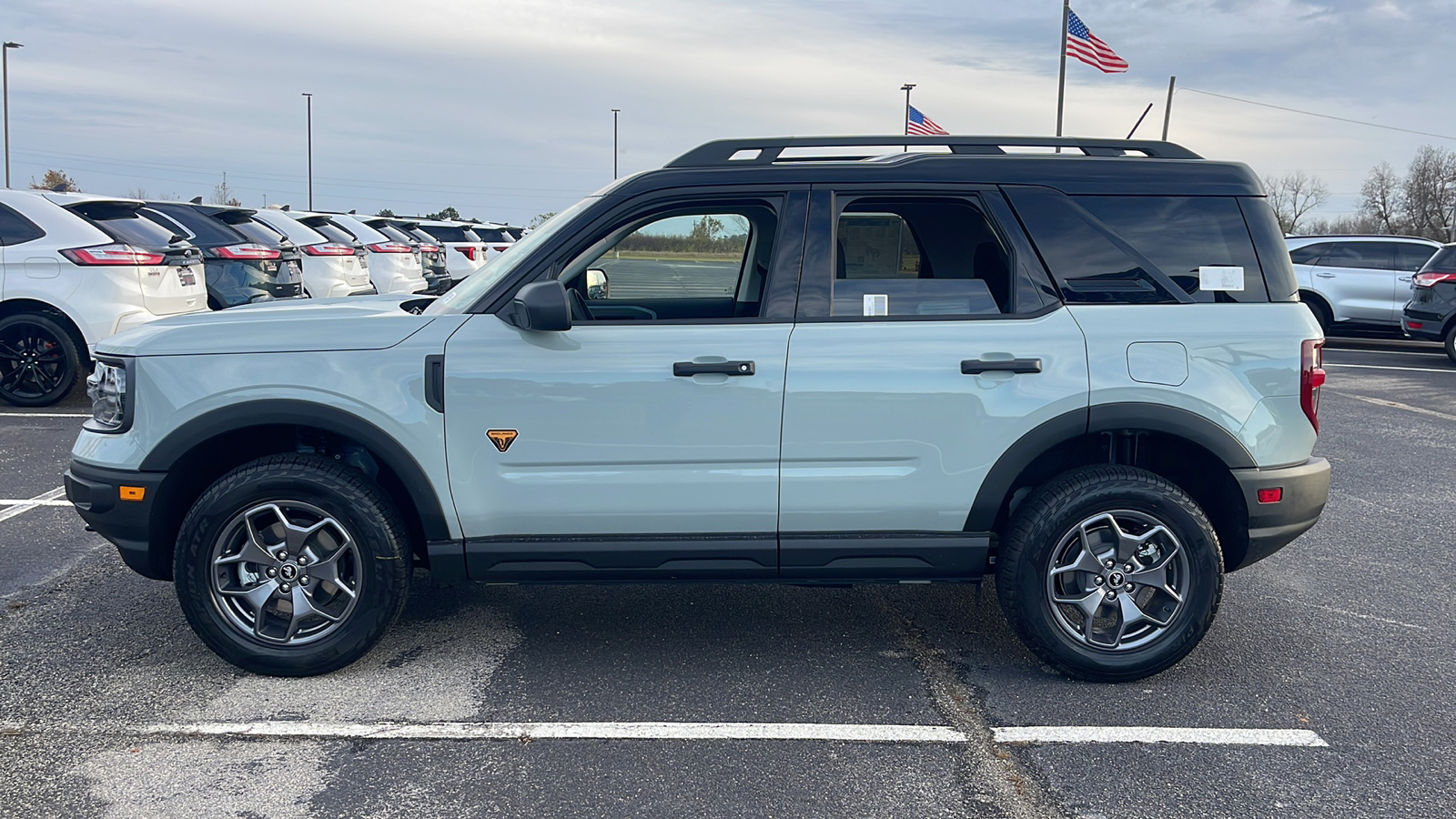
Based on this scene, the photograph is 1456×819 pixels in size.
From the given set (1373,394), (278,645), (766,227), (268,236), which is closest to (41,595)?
(278,645)

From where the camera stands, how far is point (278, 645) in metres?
3.98

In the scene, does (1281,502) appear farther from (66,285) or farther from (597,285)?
(66,285)

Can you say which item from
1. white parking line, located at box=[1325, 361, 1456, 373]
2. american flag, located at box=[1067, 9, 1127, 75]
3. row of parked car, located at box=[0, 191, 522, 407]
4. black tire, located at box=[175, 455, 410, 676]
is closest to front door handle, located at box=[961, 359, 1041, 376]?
black tire, located at box=[175, 455, 410, 676]

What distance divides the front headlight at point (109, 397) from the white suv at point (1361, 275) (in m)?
16.0

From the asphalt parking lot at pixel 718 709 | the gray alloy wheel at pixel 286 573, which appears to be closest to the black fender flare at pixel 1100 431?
the asphalt parking lot at pixel 718 709

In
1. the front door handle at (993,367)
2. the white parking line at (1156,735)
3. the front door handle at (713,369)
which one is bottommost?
the white parking line at (1156,735)

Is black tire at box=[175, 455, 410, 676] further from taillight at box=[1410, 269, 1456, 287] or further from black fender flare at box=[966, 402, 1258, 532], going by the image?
taillight at box=[1410, 269, 1456, 287]

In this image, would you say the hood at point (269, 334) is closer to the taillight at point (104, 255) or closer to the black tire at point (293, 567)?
the black tire at point (293, 567)

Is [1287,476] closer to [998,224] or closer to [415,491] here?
[998,224]

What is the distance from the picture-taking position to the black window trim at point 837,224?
3951mm

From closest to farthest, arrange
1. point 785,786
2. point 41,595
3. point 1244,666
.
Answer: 1. point 785,786
2. point 1244,666
3. point 41,595

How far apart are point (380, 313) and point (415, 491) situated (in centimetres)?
70

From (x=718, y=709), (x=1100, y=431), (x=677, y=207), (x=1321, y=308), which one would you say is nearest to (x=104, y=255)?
(x=677, y=207)

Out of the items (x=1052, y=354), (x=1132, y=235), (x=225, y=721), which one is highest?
(x=1132, y=235)
